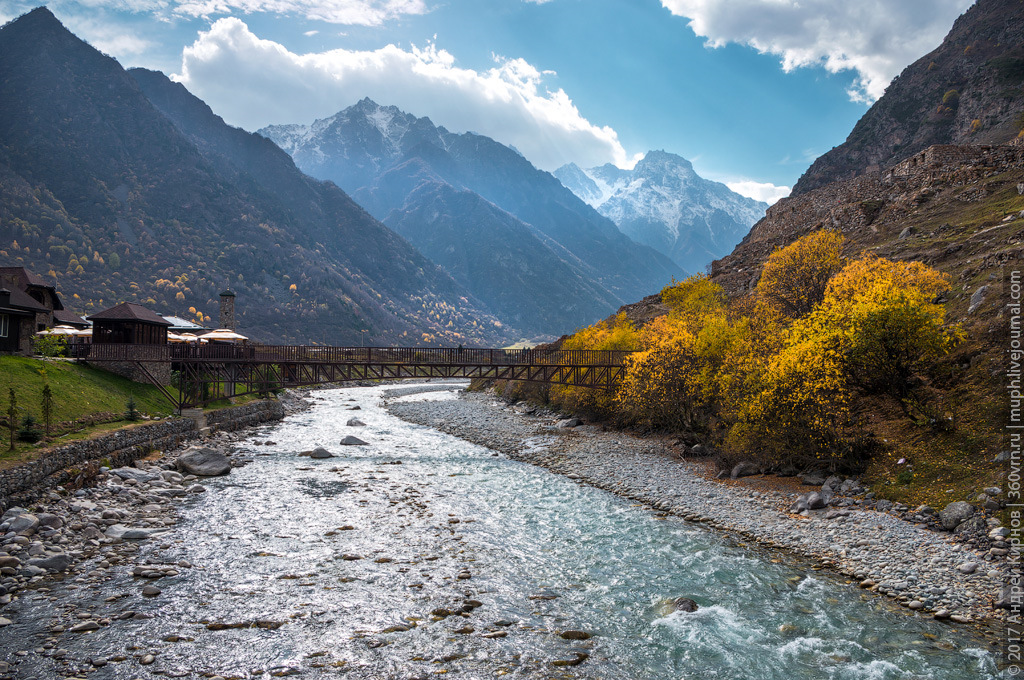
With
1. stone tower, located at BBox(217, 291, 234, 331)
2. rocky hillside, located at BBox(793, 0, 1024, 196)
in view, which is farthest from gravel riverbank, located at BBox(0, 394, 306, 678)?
rocky hillside, located at BBox(793, 0, 1024, 196)

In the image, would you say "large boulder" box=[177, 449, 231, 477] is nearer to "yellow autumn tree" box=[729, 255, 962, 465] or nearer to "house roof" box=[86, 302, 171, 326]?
"house roof" box=[86, 302, 171, 326]

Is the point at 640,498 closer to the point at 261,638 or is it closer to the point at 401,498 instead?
the point at 401,498

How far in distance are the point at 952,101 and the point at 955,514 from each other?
16322cm

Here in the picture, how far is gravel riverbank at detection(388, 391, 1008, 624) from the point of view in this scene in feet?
59.8

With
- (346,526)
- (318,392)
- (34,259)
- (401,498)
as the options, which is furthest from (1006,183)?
(34,259)

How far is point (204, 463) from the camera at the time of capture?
37.5 metres

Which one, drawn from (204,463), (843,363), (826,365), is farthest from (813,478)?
(204,463)

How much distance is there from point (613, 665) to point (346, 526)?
16.9 metres

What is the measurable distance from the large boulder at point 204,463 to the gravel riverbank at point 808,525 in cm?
2346

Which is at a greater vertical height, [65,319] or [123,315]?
[65,319]

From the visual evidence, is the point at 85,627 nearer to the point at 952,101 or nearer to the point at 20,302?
the point at 20,302

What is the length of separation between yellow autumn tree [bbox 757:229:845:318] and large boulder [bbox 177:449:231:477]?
159ft

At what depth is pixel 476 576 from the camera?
69.1 feet

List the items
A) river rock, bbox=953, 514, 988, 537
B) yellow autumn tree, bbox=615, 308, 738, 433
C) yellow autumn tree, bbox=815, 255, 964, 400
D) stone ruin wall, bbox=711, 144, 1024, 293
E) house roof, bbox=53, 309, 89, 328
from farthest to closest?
house roof, bbox=53, 309, 89, 328, stone ruin wall, bbox=711, 144, 1024, 293, yellow autumn tree, bbox=615, 308, 738, 433, yellow autumn tree, bbox=815, 255, 964, 400, river rock, bbox=953, 514, 988, 537
